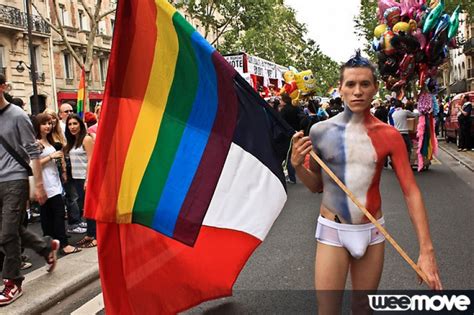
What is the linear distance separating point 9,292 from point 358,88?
3507mm

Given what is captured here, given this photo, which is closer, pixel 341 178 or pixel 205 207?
pixel 341 178

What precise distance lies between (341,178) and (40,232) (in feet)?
20.0

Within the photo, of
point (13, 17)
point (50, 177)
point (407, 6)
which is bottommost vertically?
point (50, 177)

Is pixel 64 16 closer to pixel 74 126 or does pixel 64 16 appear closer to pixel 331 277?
pixel 74 126

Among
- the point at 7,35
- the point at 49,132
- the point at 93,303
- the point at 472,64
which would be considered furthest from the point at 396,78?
the point at 472,64

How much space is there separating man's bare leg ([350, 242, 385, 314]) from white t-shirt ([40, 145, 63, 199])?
4434mm

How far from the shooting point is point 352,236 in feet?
8.85

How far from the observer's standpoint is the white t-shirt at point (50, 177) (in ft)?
20.6

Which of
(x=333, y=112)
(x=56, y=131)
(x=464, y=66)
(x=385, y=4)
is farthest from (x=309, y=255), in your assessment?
(x=464, y=66)

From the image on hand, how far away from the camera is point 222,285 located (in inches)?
130

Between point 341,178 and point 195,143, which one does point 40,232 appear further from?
point 341,178

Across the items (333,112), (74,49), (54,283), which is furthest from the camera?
(74,49)

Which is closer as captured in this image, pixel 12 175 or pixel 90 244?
pixel 12 175

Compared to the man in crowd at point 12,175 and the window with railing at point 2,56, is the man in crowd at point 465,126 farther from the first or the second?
the window with railing at point 2,56
